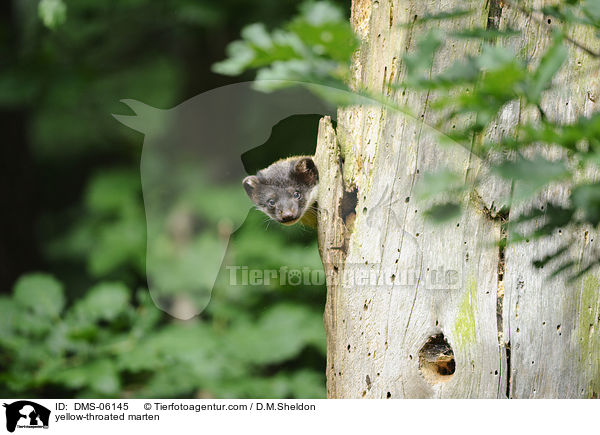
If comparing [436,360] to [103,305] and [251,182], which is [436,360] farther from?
[103,305]

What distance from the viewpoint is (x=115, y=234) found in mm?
2404

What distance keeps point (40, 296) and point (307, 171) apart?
3.87 ft

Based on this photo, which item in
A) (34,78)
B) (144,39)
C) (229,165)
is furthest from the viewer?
(34,78)

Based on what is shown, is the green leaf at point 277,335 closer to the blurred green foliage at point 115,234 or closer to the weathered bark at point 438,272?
the blurred green foliage at point 115,234

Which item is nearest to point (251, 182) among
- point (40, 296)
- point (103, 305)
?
point (103, 305)

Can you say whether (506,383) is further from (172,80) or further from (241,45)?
(172,80)

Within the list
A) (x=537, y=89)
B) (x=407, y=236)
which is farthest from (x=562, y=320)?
(x=537, y=89)

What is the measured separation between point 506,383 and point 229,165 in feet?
3.04

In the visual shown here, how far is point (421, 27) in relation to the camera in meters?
1.17

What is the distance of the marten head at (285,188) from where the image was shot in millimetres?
1374

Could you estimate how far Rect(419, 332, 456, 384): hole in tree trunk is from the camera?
1.22 m

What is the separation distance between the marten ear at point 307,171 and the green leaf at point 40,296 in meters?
1.11
